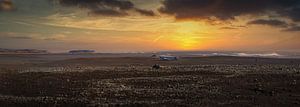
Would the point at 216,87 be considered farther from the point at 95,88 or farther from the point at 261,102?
the point at 95,88

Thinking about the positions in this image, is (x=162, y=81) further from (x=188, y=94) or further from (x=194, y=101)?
(x=194, y=101)

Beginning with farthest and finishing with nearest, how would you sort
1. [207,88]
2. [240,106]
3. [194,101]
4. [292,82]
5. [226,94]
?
1. [292,82]
2. [207,88]
3. [226,94]
4. [194,101]
5. [240,106]

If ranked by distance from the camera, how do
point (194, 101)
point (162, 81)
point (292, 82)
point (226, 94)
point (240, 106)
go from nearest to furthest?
1. point (240, 106)
2. point (194, 101)
3. point (226, 94)
4. point (292, 82)
5. point (162, 81)

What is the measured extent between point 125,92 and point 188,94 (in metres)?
4.69

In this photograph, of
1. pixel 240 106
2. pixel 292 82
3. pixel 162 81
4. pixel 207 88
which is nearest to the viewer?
pixel 240 106

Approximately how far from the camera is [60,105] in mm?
19953

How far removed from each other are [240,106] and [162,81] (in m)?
12.5

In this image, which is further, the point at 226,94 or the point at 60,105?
the point at 226,94

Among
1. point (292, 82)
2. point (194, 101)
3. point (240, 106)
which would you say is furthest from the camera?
point (292, 82)

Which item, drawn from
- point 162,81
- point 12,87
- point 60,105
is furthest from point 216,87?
point 12,87

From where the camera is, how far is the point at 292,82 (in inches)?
1136

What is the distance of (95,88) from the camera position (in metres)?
27.1

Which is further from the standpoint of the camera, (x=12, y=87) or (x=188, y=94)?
(x=12, y=87)

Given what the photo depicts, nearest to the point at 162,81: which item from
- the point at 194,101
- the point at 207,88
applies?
the point at 207,88
